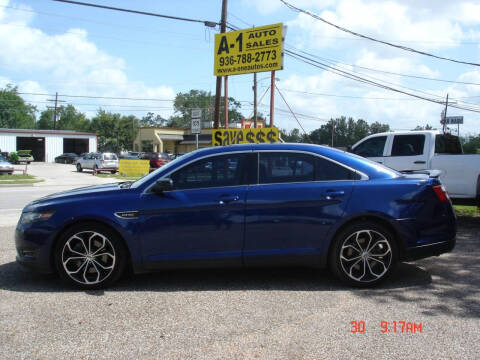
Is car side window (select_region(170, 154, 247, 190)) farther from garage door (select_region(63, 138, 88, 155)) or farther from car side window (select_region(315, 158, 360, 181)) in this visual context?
garage door (select_region(63, 138, 88, 155))

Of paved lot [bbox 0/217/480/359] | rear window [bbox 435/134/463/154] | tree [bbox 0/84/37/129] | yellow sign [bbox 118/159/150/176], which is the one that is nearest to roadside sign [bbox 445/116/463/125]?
yellow sign [bbox 118/159/150/176]

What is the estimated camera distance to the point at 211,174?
459cm

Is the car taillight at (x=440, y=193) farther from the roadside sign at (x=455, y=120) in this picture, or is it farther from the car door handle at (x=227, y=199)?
the roadside sign at (x=455, y=120)

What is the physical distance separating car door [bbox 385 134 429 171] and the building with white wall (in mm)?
52166

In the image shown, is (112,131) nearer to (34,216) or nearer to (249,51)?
(249,51)

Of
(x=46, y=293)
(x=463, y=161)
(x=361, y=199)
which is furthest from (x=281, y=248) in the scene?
(x=463, y=161)

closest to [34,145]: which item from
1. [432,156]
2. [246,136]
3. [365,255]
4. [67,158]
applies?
[67,158]

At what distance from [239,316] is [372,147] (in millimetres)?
7197

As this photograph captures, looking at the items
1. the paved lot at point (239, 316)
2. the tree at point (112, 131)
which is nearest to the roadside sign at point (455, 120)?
the paved lot at point (239, 316)

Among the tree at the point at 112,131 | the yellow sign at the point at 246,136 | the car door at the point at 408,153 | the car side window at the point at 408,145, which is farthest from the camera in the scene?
the tree at the point at 112,131

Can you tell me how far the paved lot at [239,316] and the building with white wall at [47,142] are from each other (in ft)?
173

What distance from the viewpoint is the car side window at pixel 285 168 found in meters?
4.61

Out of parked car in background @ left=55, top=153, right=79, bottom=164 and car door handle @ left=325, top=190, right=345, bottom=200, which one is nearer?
car door handle @ left=325, top=190, right=345, bottom=200
